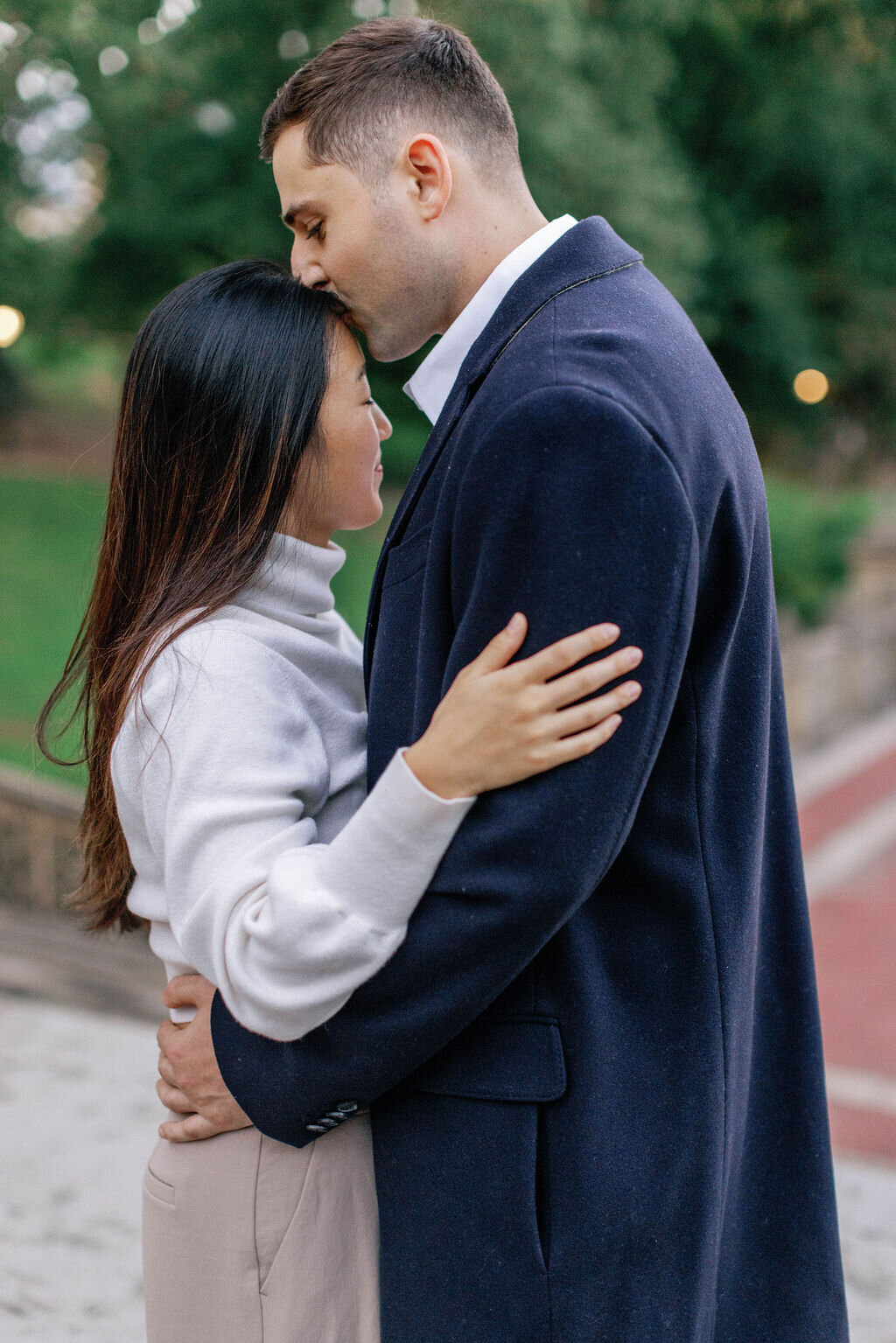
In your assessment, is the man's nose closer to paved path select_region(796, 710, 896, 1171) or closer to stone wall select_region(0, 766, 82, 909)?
paved path select_region(796, 710, 896, 1171)

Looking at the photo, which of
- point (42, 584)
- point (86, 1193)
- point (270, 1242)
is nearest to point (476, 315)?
point (270, 1242)

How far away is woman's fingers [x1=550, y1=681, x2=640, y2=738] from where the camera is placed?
1.11m

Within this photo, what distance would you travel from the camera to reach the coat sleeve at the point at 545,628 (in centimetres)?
110

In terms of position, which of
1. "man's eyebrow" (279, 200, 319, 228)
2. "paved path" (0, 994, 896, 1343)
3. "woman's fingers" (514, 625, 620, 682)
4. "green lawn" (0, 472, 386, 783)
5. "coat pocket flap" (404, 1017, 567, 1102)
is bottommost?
"green lawn" (0, 472, 386, 783)

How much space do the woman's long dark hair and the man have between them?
122 mm

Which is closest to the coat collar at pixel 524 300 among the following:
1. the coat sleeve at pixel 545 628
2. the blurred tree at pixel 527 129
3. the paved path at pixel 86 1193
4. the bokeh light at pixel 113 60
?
the coat sleeve at pixel 545 628

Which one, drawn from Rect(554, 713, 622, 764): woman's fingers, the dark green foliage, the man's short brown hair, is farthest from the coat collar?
the dark green foliage

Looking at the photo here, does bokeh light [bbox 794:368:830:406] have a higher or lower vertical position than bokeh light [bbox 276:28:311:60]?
lower

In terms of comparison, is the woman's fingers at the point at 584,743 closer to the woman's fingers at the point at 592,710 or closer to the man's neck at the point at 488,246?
the woman's fingers at the point at 592,710

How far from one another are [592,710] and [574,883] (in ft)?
0.55

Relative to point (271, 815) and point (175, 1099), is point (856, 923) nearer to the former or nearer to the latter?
point (175, 1099)

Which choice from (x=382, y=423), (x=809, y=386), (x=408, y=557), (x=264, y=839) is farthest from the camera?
(x=809, y=386)

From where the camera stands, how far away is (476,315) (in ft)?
4.82

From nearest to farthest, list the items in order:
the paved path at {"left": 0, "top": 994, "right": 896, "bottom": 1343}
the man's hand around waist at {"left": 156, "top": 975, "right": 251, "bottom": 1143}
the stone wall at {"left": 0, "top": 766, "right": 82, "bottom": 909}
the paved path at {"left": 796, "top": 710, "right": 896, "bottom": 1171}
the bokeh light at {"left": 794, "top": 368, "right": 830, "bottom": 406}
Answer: the man's hand around waist at {"left": 156, "top": 975, "right": 251, "bottom": 1143}
the paved path at {"left": 0, "top": 994, "right": 896, "bottom": 1343}
the paved path at {"left": 796, "top": 710, "right": 896, "bottom": 1171}
the stone wall at {"left": 0, "top": 766, "right": 82, "bottom": 909}
the bokeh light at {"left": 794, "top": 368, "right": 830, "bottom": 406}
